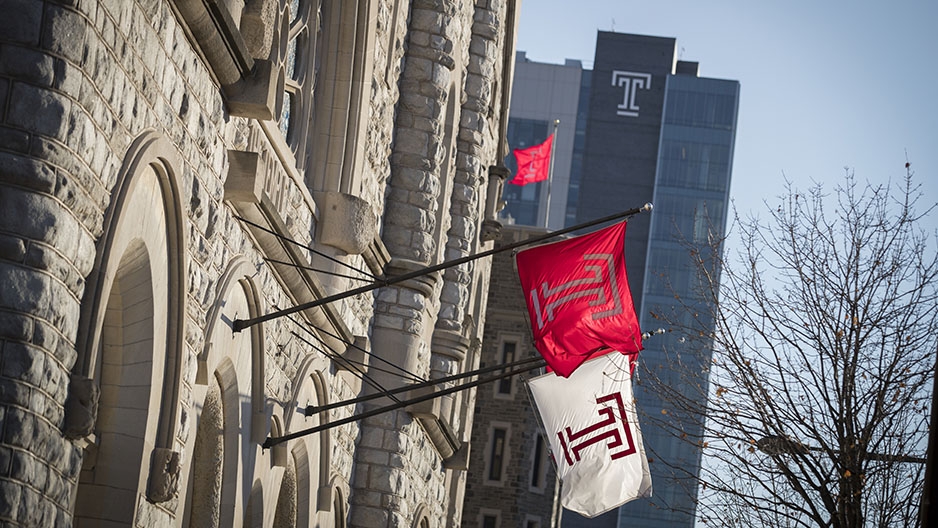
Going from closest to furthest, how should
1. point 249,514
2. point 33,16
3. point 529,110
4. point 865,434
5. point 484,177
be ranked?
point 33,16, point 249,514, point 865,434, point 484,177, point 529,110

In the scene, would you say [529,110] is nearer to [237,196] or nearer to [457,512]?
[457,512]

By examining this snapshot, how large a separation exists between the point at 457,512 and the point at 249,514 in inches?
509

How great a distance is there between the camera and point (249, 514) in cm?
1154

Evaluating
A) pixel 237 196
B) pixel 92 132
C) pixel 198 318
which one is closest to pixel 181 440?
pixel 198 318

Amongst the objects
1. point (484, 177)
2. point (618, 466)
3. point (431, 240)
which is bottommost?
point (618, 466)

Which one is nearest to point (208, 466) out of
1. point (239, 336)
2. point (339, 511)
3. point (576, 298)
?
point (239, 336)

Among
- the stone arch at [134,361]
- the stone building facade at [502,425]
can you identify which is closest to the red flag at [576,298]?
the stone arch at [134,361]

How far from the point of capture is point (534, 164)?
4272 cm

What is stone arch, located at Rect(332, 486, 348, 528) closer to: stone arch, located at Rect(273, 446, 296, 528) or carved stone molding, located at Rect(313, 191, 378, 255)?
stone arch, located at Rect(273, 446, 296, 528)

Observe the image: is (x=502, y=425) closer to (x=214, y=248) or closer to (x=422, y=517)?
(x=422, y=517)

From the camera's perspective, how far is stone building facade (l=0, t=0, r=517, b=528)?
6.17 metres

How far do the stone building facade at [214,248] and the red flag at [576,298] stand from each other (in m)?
1.83

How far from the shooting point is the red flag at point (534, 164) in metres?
41.8

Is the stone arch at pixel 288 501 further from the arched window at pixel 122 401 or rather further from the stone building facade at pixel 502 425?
the stone building facade at pixel 502 425
